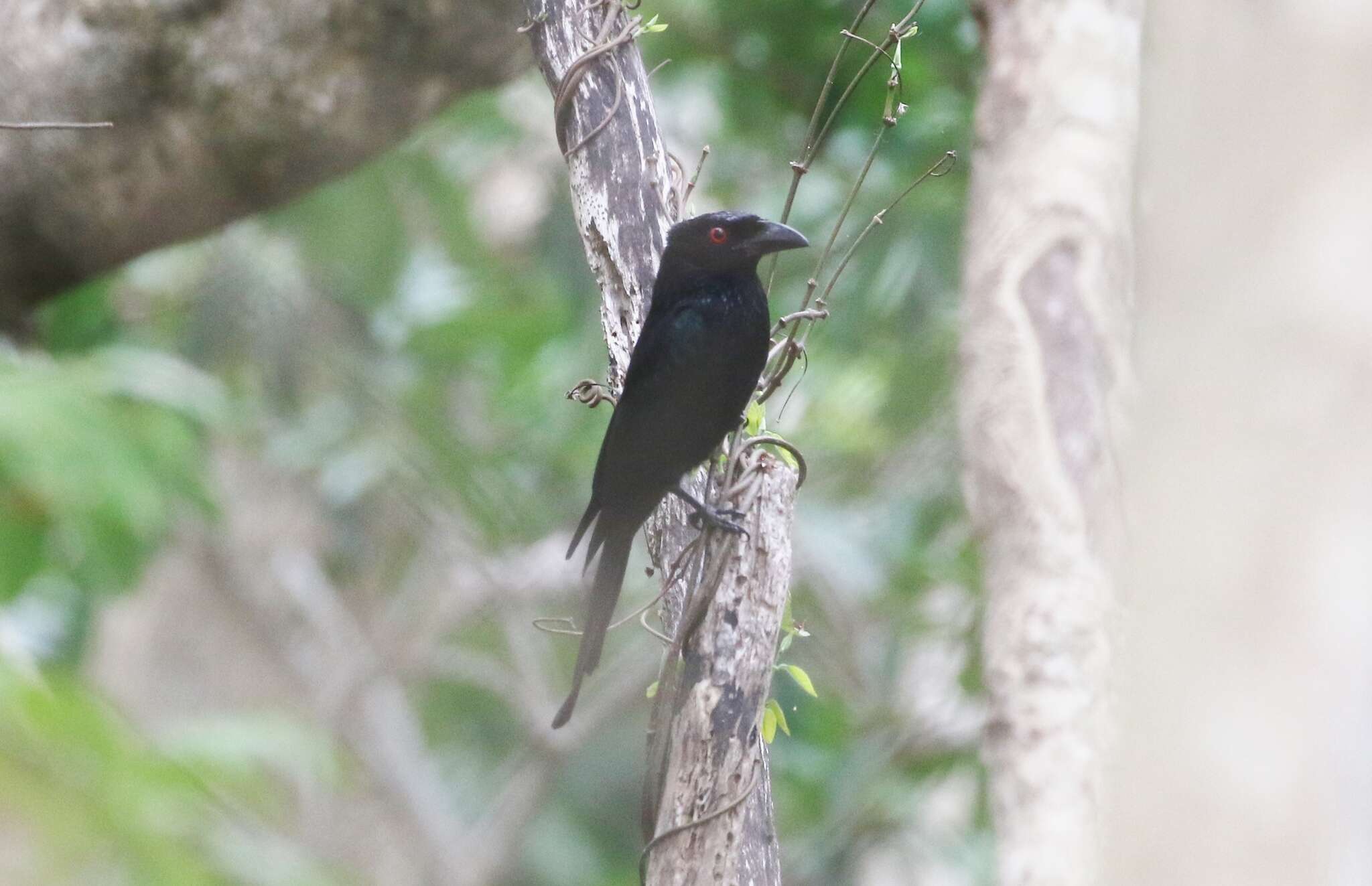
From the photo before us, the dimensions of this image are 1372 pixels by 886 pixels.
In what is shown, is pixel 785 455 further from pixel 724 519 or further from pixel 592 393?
pixel 592 393

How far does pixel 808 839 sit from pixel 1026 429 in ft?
16.7

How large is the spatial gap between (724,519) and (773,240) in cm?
74

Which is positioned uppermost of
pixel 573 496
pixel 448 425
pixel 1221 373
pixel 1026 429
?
pixel 448 425

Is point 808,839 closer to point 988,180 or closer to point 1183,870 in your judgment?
point 988,180

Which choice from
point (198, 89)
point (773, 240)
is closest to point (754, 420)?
point (773, 240)

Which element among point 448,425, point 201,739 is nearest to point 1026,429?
point 201,739

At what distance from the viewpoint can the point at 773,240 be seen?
2.79m

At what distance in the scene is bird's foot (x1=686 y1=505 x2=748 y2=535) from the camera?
7.29ft

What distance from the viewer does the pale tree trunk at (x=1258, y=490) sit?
4.36 feet

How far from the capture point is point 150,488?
421 centimetres

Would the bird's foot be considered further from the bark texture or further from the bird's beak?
the bark texture

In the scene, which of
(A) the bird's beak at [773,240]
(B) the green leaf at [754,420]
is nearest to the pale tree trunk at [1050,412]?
(A) the bird's beak at [773,240]

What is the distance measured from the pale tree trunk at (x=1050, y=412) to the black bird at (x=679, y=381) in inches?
17.8

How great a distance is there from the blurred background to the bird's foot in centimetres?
112
